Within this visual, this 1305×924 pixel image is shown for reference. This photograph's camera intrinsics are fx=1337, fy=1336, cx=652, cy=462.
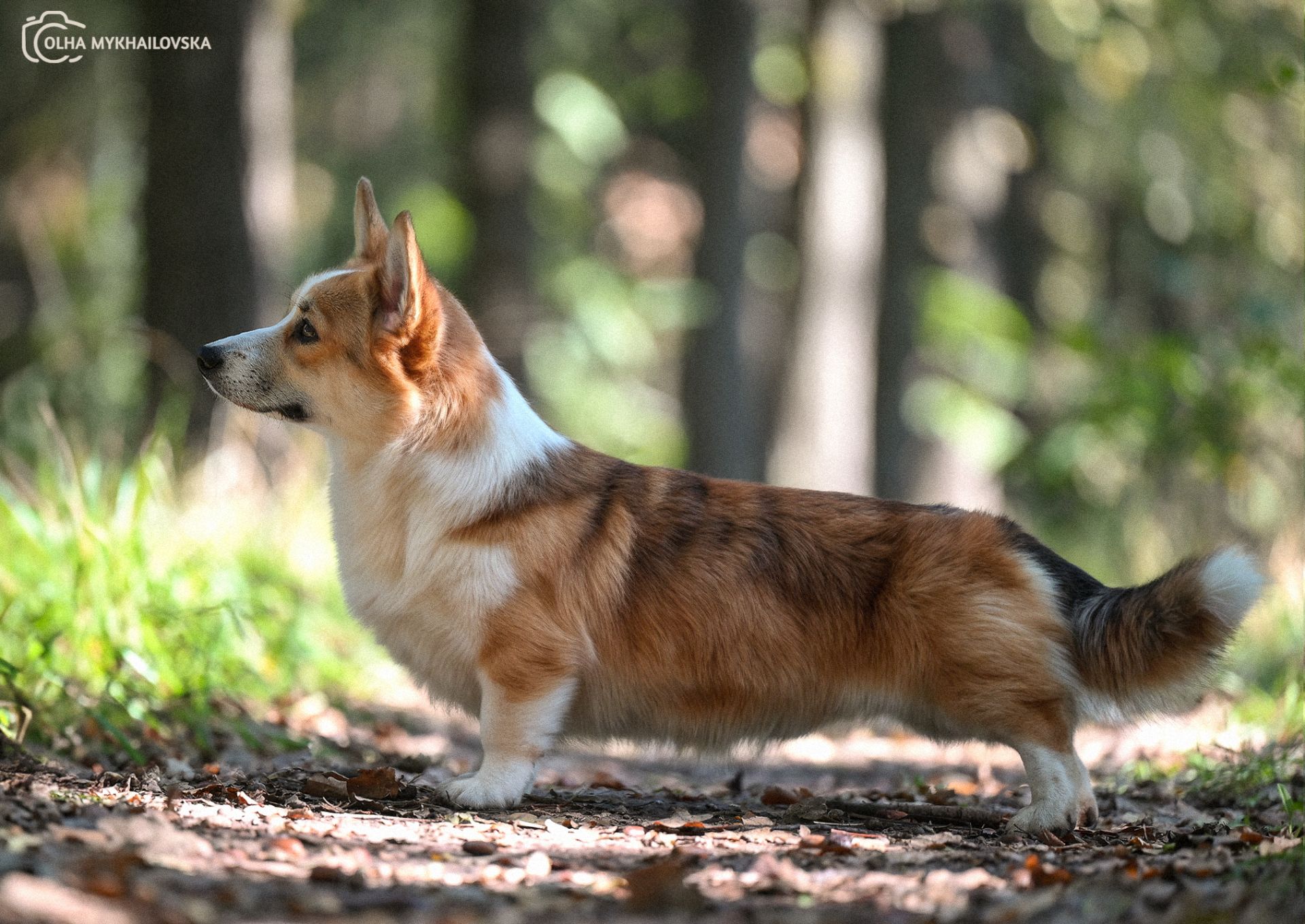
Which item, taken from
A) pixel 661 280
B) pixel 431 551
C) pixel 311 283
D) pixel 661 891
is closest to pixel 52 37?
pixel 311 283

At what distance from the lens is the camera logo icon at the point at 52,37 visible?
10.4m

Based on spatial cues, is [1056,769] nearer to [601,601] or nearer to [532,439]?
[601,601]

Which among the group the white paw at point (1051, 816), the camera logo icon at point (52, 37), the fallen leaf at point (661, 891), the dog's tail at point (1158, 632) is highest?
the camera logo icon at point (52, 37)

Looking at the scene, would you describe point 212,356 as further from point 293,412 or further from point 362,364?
point 362,364

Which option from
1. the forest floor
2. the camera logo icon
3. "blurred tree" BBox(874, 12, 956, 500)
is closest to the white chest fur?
the forest floor

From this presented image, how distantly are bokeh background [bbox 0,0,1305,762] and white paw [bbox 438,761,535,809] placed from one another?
1.39 metres

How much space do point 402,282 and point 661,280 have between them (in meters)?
20.0

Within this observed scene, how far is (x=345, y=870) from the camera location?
3.27 metres

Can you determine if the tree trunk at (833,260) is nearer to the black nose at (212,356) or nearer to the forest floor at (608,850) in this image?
the forest floor at (608,850)

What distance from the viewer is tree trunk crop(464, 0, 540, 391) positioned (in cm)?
1180

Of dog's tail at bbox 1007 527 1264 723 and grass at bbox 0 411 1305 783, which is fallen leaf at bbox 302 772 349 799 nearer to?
grass at bbox 0 411 1305 783

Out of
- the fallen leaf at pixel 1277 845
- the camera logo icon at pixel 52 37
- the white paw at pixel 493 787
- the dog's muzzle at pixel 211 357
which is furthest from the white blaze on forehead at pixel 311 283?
the camera logo icon at pixel 52 37

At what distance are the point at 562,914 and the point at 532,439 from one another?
2.03 metres

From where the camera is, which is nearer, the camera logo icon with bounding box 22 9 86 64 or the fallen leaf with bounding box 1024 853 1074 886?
the fallen leaf with bounding box 1024 853 1074 886
